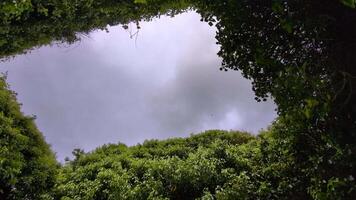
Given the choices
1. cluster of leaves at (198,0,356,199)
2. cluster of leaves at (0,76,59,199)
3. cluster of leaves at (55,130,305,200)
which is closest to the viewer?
cluster of leaves at (198,0,356,199)

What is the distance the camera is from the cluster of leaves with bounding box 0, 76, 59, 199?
11547 mm

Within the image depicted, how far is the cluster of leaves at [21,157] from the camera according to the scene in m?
11.5

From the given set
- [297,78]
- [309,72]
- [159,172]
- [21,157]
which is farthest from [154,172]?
[297,78]

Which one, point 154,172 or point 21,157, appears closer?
point 21,157

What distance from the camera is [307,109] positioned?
15.9ft

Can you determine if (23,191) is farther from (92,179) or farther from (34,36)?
(34,36)

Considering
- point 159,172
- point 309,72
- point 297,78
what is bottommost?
point 297,78

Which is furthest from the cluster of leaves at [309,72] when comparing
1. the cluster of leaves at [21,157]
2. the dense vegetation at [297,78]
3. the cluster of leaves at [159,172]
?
the cluster of leaves at [21,157]

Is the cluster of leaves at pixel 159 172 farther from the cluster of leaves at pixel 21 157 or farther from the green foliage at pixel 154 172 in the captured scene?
the cluster of leaves at pixel 21 157

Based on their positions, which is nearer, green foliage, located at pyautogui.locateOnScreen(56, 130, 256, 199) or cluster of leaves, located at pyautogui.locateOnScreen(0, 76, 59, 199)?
cluster of leaves, located at pyautogui.locateOnScreen(0, 76, 59, 199)

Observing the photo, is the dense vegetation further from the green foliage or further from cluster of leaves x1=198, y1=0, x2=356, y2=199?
the green foliage

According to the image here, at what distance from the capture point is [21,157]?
11.9 metres

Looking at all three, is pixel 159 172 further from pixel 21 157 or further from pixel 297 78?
pixel 297 78

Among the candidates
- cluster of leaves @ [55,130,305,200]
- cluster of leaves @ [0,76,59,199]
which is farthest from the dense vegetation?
cluster of leaves @ [0,76,59,199]
